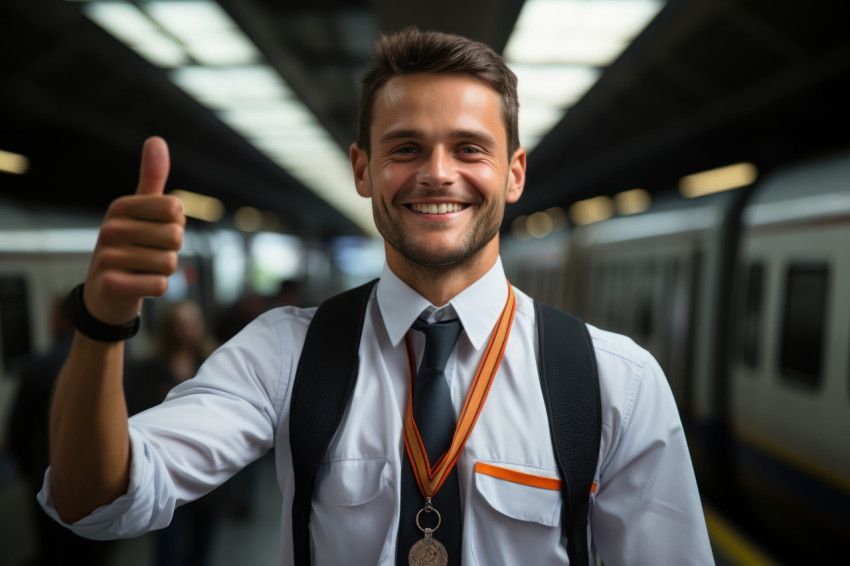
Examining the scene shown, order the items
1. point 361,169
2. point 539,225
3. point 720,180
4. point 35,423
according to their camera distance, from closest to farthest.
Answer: point 361,169 → point 35,423 → point 720,180 → point 539,225

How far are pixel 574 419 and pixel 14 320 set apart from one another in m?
5.40

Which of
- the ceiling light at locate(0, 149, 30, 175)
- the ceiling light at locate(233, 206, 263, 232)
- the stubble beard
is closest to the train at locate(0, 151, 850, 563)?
the ceiling light at locate(0, 149, 30, 175)

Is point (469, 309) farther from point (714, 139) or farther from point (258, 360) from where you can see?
point (714, 139)

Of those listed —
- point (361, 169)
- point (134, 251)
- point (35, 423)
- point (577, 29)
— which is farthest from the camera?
point (577, 29)

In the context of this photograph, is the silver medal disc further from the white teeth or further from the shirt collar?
the white teeth

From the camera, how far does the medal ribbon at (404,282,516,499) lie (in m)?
1.38

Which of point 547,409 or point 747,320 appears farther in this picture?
point 747,320

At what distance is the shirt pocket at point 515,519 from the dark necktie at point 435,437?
4cm

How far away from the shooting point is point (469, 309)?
1545mm

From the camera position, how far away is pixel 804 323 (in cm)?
464

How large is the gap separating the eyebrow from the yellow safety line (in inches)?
149

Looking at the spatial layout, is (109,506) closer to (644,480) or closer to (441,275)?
(441,275)

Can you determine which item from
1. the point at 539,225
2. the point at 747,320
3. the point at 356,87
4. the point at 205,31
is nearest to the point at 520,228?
the point at 539,225

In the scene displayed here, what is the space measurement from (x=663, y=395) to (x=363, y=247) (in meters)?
21.5
